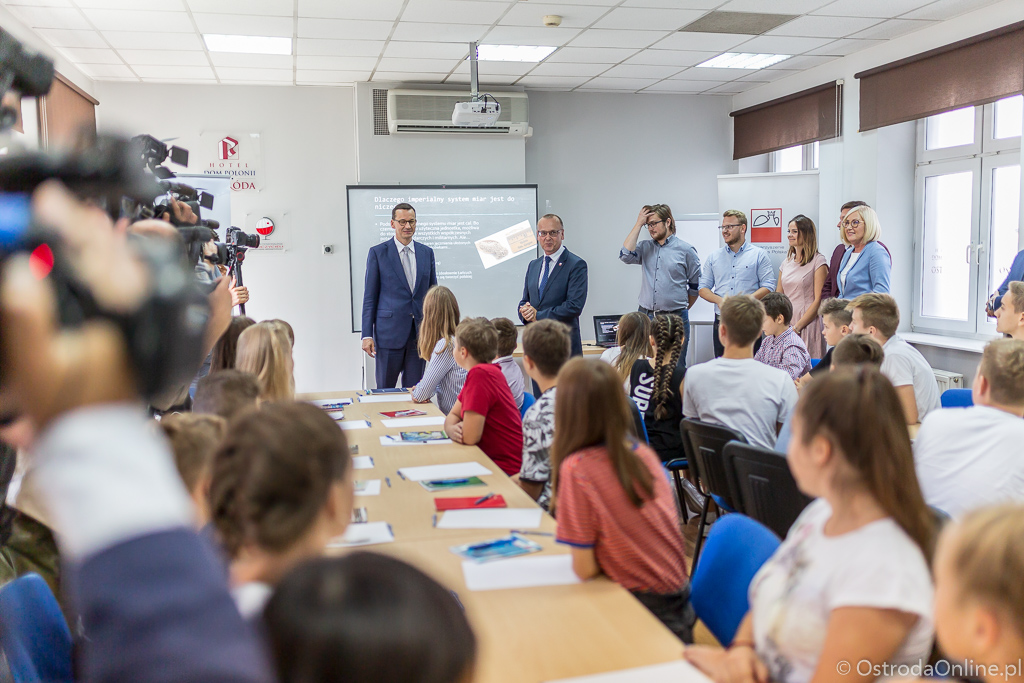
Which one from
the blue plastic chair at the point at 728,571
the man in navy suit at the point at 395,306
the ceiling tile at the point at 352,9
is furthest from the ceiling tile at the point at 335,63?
the blue plastic chair at the point at 728,571

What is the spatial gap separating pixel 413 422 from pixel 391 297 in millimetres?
2082

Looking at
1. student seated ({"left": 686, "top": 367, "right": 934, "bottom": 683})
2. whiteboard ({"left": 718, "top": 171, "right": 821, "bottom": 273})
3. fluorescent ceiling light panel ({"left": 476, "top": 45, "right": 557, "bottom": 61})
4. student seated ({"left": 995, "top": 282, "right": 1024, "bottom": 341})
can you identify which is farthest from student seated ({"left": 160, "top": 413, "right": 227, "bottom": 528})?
whiteboard ({"left": 718, "top": 171, "right": 821, "bottom": 273})

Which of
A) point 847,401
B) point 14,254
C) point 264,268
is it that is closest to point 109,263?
point 14,254

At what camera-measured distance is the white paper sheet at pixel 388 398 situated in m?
4.25

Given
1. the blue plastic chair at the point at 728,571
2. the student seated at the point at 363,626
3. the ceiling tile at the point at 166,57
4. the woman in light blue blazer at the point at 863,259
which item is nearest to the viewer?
the student seated at the point at 363,626

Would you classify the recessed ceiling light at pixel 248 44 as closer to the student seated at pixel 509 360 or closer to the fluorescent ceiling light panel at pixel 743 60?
the student seated at pixel 509 360

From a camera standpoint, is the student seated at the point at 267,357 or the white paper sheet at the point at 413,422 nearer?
the student seated at the point at 267,357

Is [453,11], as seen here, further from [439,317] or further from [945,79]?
[945,79]

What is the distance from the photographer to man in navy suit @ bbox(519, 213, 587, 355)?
18.6ft

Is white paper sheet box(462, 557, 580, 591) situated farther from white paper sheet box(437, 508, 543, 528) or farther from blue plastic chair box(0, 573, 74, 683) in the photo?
blue plastic chair box(0, 573, 74, 683)

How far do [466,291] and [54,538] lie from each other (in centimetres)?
537

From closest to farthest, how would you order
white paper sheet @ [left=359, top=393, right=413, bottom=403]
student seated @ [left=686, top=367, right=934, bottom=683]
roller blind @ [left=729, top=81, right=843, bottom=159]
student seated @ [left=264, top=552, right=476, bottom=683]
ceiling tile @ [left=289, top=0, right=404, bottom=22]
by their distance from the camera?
student seated @ [left=264, top=552, right=476, bottom=683] < student seated @ [left=686, top=367, right=934, bottom=683] < white paper sheet @ [left=359, top=393, right=413, bottom=403] < ceiling tile @ [left=289, top=0, right=404, bottom=22] < roller blind @ [left=729, top=81, right=843, bottom=159]

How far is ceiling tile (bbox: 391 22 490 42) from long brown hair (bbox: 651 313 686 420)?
271cm

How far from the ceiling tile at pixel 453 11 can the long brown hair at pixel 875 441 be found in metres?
4.02
